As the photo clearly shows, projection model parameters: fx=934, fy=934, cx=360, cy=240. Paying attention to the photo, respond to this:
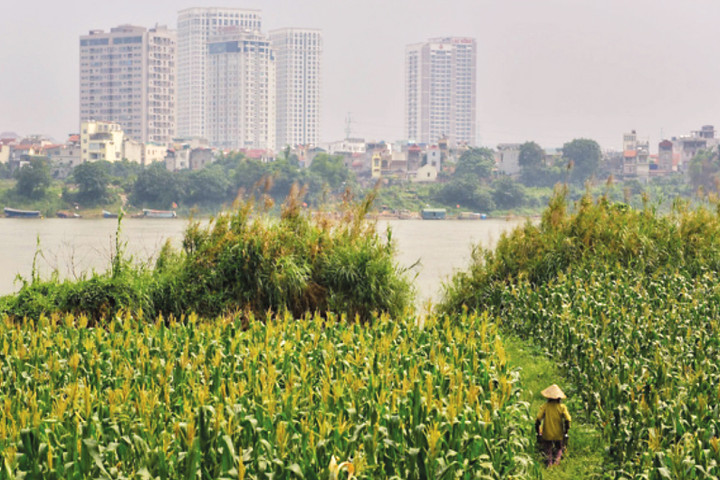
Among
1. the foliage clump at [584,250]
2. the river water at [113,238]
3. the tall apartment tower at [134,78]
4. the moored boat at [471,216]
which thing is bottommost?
the river water at [113,238]

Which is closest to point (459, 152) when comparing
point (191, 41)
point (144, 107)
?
point (144, 107)

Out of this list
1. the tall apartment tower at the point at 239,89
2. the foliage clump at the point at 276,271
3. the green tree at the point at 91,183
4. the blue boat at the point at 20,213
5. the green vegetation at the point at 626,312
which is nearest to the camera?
the green vegetation at the point at 626,312

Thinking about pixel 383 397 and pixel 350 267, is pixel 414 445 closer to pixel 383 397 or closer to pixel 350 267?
pixel 383 397

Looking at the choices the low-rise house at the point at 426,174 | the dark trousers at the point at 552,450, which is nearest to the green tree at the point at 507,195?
the low-rise house at the point at 426,174

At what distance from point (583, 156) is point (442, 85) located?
8652 cm

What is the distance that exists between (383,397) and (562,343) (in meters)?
3.69

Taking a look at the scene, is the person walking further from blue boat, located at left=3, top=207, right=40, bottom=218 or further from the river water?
blue boat, located at left=3, top=207, right=40, bottom=218

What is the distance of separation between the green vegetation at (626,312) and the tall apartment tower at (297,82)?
4808 inches

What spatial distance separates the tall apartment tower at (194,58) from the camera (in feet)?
457

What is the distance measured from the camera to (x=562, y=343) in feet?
28.9

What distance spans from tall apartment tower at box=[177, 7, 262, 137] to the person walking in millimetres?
132702

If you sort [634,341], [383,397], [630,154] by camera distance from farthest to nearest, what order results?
1. [630,154]
2. [634,341]
3. [383,397]

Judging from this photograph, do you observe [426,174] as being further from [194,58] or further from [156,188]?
[194,58]

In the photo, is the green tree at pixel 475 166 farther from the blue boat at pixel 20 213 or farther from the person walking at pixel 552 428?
the person walking at pixel 552 428
